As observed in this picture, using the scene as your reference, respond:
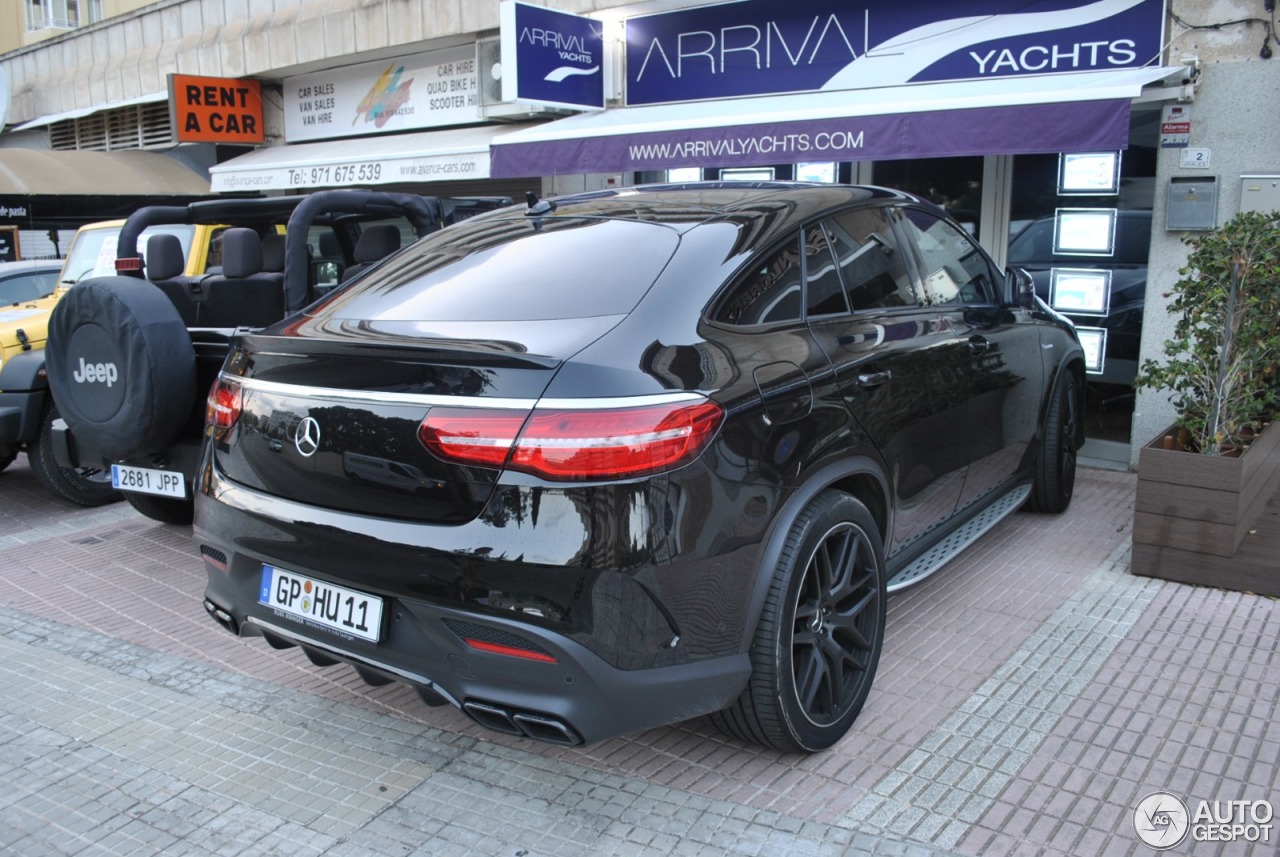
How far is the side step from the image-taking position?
3912 mm

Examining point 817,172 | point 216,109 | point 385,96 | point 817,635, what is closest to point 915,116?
point 817,172

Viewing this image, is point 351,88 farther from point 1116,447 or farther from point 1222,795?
point 1222,795

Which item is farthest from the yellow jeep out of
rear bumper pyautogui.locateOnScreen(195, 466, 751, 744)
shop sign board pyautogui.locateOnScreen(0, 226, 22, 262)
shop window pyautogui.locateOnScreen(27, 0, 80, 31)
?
shop window pyautogui.locateOnScreen(27, 0, 80, 31)

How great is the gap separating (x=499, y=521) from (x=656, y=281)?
875 mm

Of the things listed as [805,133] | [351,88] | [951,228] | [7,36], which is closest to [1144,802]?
[951,228]

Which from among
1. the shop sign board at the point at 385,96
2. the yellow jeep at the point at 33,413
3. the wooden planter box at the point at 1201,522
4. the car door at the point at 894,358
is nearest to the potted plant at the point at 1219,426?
the wooden planter box at the point at 1201,522

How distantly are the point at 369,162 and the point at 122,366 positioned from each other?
8.12 metres

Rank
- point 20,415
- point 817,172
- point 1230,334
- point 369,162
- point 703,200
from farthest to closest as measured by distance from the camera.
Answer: point 369,162 < point 817,172 < point 20,415 < point 1230,334 < point 703,200

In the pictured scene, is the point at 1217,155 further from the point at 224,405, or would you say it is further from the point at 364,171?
the point at 364,171

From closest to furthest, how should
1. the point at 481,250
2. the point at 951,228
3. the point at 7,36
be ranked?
the point at 481,250
the point at 951,228
the point at 7,36

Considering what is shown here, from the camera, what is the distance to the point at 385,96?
13539 mm

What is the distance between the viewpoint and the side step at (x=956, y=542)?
3912 mm

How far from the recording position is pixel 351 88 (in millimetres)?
14148

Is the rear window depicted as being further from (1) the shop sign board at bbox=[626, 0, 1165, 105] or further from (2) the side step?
(1) the shop sign board at bbox=[626, 0, 1165, 105]
